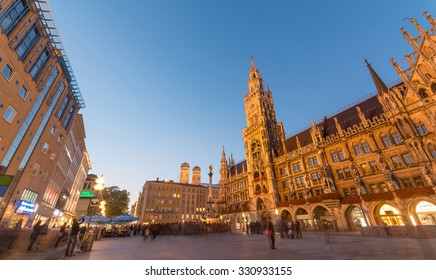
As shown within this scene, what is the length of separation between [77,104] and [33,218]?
1867 cm

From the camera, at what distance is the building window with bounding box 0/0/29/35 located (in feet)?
51.0

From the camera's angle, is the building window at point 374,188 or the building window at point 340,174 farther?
the building window at point 340,174

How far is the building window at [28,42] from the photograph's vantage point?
1758 centimetres

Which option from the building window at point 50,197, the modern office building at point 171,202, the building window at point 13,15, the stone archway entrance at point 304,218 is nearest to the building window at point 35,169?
the building window at point 50,197

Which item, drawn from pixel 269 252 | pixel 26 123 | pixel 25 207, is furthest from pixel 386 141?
pixel 25 207

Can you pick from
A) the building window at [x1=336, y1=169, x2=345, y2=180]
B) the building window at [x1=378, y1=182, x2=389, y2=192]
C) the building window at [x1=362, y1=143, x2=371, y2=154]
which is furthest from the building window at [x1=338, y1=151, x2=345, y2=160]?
the building window at [x1=378, y1=182, x2=389, y2=192]

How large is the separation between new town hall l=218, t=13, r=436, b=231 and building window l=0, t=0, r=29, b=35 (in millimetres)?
41222

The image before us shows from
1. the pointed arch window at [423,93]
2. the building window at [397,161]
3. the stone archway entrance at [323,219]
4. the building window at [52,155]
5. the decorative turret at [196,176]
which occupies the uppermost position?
the decorative turret at [196,176]

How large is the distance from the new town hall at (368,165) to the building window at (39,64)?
3935 centimetres

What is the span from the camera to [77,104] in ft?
103

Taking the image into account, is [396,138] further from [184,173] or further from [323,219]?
[184,173]

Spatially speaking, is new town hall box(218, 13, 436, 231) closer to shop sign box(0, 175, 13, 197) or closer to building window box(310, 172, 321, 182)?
building window box(310, 172, 321, 182)

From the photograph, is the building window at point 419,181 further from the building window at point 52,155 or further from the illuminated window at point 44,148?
the building window at point 52,155
